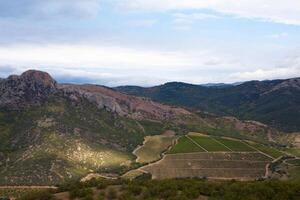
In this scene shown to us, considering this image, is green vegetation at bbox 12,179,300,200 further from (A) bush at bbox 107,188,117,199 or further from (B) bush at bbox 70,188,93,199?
(B) bush at bbox 70,188,93,199

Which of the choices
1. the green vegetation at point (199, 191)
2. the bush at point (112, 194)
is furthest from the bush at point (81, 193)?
the bush at point (112, 194)

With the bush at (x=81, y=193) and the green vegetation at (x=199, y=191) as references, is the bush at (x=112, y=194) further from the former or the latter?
the bush at (x=81, y=193)

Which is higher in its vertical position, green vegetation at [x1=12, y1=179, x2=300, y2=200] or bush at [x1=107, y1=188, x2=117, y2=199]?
green vegetation at [x1=12, y1=179, x2=300, y2=200]

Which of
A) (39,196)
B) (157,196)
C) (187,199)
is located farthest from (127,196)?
(39,196)

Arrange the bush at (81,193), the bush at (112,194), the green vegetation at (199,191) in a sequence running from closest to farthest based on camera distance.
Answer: the green vegetation at (199,191)
the bush at (112,194)
the bush at (81,193)

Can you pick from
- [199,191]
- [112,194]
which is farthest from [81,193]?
[199,191]

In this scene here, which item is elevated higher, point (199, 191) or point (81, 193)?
point (199, 191)

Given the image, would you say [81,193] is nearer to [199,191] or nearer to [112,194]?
[112,194]

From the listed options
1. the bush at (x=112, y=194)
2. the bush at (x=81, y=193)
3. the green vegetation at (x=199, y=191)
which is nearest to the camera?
the green vegetation at (x=199, y=191)

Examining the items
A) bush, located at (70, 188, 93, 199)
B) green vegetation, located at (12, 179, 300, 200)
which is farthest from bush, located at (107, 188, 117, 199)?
bush, located at (70, 188, 93, 199)

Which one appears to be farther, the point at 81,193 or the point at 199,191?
the point at 199,191

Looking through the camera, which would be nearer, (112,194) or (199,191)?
(112,194)

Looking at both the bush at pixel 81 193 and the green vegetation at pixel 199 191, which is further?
the bush at pixel 81 193

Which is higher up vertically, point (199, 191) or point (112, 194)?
point (199, 191)
